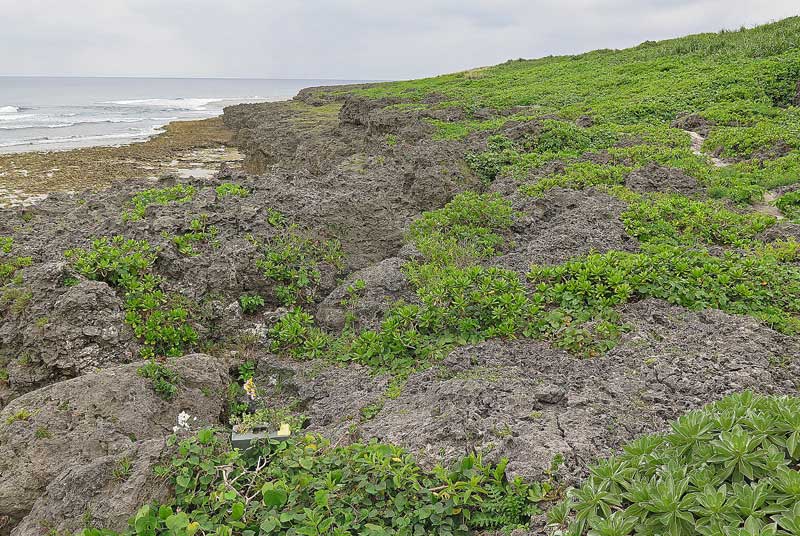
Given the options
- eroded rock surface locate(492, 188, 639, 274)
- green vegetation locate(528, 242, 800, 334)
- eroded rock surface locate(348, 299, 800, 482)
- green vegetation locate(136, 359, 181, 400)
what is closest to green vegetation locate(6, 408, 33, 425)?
green vegetation locate(136, 359, 181, 400)

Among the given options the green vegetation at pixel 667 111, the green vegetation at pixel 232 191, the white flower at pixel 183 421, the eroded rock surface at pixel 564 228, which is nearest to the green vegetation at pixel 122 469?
the white flower at pixel 183 421

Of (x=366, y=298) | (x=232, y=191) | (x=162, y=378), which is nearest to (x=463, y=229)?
(x=366, y=298)

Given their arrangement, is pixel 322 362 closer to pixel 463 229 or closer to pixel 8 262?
pixel 463 229

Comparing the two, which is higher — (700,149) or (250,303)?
(700,149)

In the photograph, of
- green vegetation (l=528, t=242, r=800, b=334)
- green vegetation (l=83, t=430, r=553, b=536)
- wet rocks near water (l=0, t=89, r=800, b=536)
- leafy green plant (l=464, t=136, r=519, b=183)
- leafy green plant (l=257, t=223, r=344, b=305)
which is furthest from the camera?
leafy green plant (l=464, t=136, r=519, b=183)

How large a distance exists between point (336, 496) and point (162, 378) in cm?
255

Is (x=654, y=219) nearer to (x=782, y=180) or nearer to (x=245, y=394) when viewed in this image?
(x=782, y=180)

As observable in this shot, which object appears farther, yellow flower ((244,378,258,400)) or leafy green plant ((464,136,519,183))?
leafy green plant ((464,136,519,183))

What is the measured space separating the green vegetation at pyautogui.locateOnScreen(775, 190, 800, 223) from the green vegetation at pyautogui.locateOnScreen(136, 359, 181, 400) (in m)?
9.18

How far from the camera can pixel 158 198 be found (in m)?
9.19

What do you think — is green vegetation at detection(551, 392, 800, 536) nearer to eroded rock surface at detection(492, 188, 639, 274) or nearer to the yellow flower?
the yellow flower

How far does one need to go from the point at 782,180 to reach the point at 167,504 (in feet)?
35.6

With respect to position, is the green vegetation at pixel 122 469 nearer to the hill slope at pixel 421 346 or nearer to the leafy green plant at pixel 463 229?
the hill slope at pixel 421 346

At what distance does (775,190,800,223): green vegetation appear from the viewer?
8.04m
